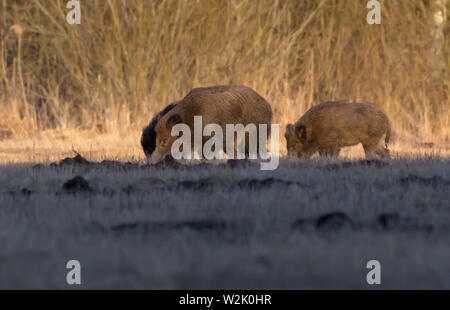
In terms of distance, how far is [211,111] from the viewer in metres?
9.70

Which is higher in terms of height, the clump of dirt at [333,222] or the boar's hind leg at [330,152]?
the boar's hind leg at [330,152]

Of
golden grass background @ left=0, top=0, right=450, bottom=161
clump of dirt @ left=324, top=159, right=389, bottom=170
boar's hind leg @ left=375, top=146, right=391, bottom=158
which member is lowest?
clump of dirt @ left=324, top=159, right=389, bottom=170

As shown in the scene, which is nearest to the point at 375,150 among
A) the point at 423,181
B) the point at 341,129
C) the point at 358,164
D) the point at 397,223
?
the point at 341,129

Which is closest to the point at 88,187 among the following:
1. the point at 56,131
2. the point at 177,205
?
the point at 177,205

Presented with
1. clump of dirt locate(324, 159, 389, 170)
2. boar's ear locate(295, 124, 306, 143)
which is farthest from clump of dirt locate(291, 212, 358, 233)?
boar's ear locate(295, 124, 306, 143)

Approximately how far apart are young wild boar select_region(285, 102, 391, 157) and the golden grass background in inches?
114

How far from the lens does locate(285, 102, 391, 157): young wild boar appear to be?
32.2ft

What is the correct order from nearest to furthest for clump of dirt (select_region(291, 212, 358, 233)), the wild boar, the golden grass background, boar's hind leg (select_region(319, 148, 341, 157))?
clump of dirt (select_region(291, 212, 358, 233)), boar's hind leg (select_region(319, 148, 341, 157)), the wild boar, the golden grass background

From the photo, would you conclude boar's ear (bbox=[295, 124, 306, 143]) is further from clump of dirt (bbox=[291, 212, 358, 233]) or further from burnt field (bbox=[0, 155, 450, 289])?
clump of dirt (bbox=[291, 212, 358, 233])

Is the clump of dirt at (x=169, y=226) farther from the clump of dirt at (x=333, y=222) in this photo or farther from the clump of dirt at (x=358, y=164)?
the clump of dirt at (x=358, y=164)

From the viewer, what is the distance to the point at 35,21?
1673cm

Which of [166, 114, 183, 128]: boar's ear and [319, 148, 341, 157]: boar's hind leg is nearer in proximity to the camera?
[166, 114, 183, 128]: boar's ear

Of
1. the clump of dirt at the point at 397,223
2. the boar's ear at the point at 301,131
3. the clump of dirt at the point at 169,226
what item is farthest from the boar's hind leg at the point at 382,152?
A: the clump of dirt at the point at 169,226

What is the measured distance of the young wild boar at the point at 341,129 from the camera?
9828mm
